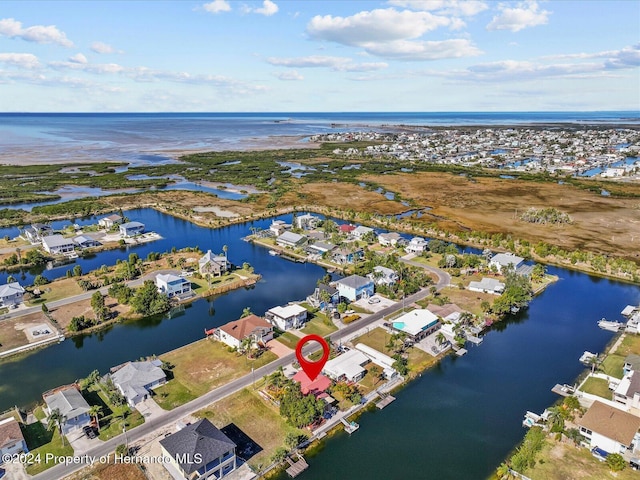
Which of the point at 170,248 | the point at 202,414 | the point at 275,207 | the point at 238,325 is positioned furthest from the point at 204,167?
the point at 202,414

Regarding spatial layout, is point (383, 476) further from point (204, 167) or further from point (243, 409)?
point (204, 167)

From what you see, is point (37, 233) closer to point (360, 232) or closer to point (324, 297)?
point (324, 297)

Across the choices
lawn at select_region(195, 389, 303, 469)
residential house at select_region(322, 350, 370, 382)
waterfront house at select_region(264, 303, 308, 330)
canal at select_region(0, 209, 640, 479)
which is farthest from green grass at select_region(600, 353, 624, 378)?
waterfront house at select_region(264, 303, 308, 330)

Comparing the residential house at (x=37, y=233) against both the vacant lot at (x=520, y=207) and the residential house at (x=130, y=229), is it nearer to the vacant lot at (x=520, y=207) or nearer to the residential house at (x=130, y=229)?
the residential house at (x=130, y=229)

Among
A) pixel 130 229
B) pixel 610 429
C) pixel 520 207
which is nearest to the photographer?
pixel 610 429

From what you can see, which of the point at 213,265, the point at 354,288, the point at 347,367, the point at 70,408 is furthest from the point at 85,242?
the point at 347,367

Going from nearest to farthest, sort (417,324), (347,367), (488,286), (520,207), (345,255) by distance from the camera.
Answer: (347,367) < (417,324) < (488,286) < (345,255) < (520,207)

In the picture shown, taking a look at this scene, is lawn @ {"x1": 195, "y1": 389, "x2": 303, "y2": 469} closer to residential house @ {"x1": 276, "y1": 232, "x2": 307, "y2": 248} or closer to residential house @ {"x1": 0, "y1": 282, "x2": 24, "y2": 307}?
residential house @ {"x1": 0, "y1": 282, "x2": 24, "y2": 307}

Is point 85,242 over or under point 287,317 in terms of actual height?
over
